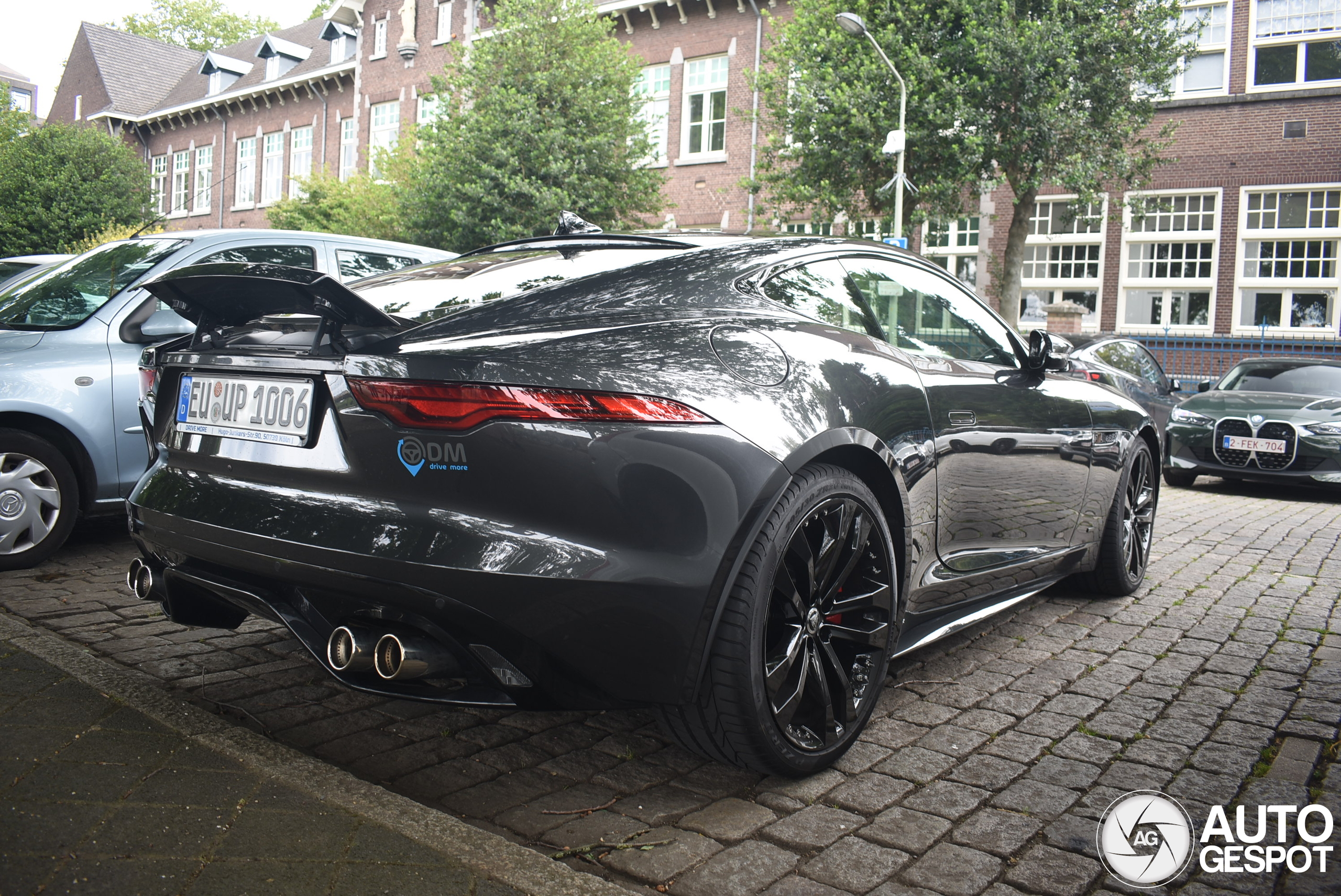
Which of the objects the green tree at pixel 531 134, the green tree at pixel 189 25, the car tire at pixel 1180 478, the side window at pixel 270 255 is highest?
the green tree at pixel 189 25

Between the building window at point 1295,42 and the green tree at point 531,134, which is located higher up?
the building window at point 1295,42

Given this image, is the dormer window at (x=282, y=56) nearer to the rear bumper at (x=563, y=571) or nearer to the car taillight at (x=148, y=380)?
the car taillight at (x=148, y=380)

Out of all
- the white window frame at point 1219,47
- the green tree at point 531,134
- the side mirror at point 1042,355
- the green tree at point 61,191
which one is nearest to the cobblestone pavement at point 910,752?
the side mirror at point 1042,355

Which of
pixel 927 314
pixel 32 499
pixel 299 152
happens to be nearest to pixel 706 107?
pixel 299 152

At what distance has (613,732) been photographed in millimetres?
3109

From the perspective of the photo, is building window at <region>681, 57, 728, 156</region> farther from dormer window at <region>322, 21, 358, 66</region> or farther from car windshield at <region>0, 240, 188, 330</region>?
car windshield at <region>0, 240, 188, 330</region>

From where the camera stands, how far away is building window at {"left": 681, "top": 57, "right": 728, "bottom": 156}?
26406 mm

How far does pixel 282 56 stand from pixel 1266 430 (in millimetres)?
40705

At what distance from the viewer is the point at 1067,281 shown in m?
23.5

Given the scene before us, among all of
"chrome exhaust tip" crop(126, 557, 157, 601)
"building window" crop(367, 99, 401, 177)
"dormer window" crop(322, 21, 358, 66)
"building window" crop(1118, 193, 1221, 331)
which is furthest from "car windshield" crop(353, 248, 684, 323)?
"dormer window" crop(322, 21, 358, 66)

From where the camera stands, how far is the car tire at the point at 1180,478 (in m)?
10.2

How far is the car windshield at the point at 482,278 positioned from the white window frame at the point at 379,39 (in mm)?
34963

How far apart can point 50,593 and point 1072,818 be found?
409cm
